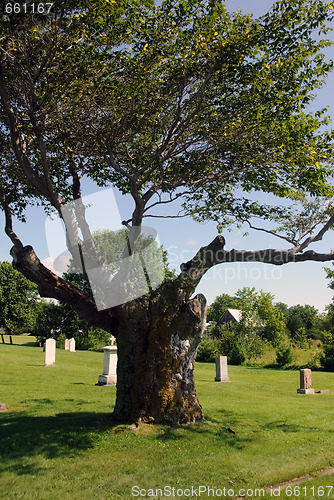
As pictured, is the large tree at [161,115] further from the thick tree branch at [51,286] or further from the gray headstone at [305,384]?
the gray headstone at [305,384]

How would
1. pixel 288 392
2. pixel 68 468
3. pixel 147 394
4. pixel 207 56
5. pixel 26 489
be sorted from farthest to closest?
pixel 288 392
pixel 207 56
pixel 147 394
pixel 68 468
pixel 26 489

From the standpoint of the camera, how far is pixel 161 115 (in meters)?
11.7

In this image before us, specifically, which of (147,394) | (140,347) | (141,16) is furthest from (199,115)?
(147,394)

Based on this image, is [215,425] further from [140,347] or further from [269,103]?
[269,103]

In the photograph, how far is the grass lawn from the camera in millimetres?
6551

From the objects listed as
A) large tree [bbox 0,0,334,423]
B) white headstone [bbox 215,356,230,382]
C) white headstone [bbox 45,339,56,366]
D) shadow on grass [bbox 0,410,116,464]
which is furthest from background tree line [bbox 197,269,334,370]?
shadow on grass [bbox 0,410,116,464]

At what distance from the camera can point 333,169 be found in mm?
11992

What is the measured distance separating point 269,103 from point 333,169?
306 cm

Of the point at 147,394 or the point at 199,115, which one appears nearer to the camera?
the point at 147,394

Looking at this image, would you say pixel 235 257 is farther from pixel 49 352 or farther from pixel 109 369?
pixel 49 352

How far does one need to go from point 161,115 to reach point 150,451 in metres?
8.94

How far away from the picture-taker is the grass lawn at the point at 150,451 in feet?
21.5

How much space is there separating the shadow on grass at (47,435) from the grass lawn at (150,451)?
21mm

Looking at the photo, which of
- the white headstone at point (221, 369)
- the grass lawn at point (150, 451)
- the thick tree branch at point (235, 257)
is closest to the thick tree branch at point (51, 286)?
the thick tree branch at point (235, 257)
